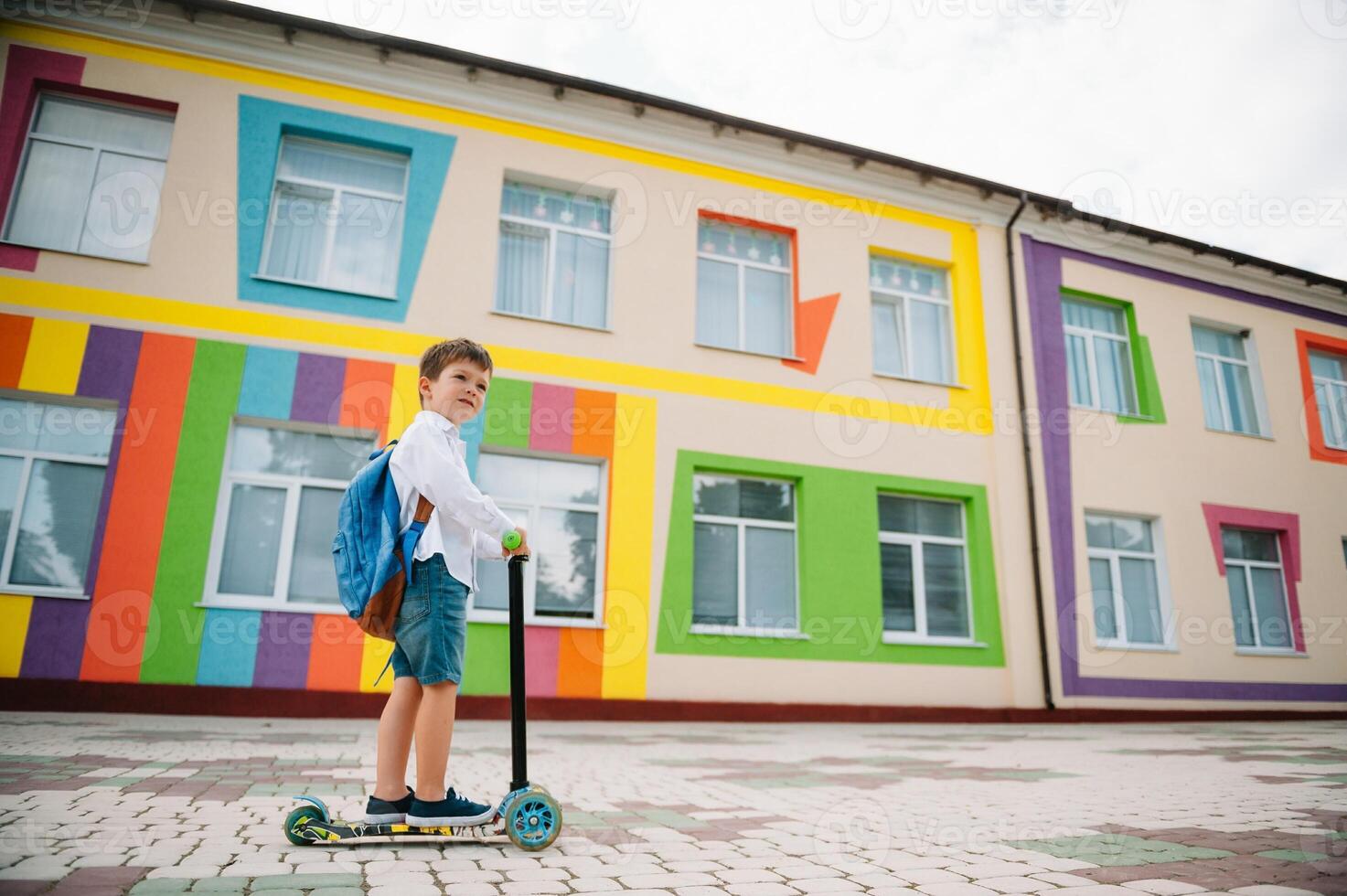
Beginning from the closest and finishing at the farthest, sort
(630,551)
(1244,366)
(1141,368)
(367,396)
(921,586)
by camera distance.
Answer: (367,396)
(630,551)
(921,586)
(1141,368)
(1244,366)

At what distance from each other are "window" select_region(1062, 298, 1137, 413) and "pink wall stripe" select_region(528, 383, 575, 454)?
7.88 meters

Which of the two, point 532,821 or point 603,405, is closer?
point 532,821

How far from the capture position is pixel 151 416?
25.7 ft

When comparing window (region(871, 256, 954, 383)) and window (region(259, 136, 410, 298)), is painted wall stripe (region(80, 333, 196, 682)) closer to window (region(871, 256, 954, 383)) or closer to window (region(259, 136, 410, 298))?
window (region(259, 136, 410, 298))

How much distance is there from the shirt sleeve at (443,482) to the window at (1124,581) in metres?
10.9

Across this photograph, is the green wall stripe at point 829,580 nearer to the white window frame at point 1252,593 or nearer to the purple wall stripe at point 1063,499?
the purple wall stripe at point 1063,499

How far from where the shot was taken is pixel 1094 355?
40.8 feet

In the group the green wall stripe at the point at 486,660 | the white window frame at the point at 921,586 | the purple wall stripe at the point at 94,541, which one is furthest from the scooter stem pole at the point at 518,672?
the white window frame at the point at 921,586

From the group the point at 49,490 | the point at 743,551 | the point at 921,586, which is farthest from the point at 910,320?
the point at 49,490

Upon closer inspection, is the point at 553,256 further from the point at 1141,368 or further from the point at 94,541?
the point at 1141,368

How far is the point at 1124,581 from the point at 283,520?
11.3 metres

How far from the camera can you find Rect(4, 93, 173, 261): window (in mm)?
8250

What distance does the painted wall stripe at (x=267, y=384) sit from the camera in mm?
8156

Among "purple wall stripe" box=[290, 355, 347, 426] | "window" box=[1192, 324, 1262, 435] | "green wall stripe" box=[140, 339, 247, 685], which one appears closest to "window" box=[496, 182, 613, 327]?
"purple wall stripe" box=[290, 355, 347, 426]
